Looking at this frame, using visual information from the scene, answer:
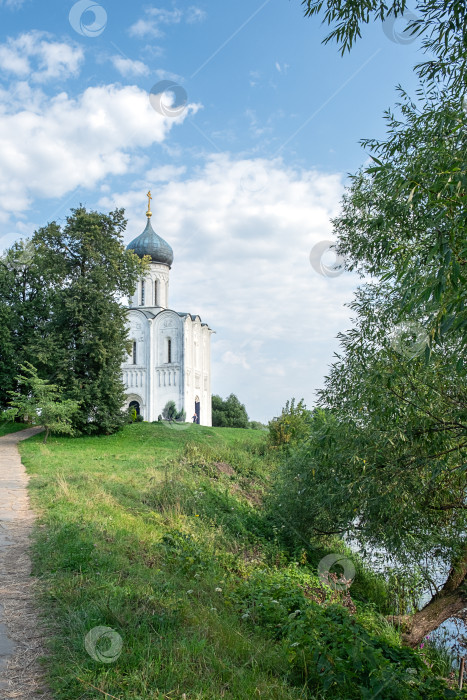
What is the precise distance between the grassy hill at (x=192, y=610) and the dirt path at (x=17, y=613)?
0.13 metres

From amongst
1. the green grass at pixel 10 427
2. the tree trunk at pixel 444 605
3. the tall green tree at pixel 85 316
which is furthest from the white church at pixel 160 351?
the tree trunk at pixel 444 605

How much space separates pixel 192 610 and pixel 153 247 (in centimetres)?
3899

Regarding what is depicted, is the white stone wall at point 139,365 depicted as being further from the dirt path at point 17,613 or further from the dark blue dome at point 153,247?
the dirt path at point 17,613

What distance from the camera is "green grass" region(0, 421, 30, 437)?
2579 cm

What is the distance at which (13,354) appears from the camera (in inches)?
1057

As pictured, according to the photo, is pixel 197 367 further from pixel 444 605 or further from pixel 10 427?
pixel 444 605

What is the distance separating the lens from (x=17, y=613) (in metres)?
4.41

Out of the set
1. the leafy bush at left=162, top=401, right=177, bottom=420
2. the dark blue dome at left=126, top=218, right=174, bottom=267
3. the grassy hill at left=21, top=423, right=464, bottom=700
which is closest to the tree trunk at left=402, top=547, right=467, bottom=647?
the grassy hill at left=21, top=423, right=464, bottom=700

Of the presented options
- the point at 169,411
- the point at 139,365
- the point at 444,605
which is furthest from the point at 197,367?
the point at 444,605

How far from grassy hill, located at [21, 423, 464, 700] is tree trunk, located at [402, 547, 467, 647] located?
2.50ft

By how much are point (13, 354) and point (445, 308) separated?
26389 millimetres

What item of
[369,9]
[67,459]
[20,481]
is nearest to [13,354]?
[67,459]

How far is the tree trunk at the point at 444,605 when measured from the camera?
27.0ft

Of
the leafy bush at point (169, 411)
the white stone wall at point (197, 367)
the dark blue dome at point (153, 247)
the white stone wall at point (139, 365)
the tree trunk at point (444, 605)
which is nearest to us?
the tree trunk at point (444, 605)
